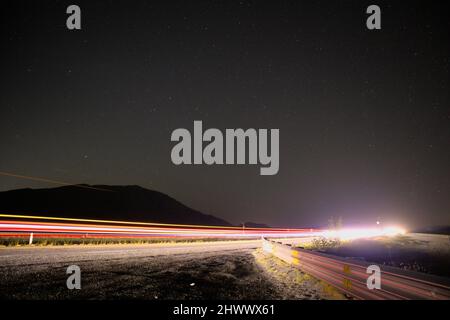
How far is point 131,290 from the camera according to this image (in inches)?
310

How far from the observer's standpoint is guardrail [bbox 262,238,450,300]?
4699 millimetres

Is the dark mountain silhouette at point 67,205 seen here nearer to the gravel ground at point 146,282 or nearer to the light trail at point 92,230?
the light trail at point 92,230

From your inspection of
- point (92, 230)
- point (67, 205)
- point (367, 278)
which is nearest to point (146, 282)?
point (367, 278)

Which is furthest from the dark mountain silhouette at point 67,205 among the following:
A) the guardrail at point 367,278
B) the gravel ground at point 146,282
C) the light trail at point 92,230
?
the guardrail at point 367,278

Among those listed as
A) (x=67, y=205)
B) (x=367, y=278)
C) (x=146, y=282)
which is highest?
(x=367, y=278)

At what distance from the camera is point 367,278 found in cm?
625

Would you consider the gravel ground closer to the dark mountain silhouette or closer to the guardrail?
the guardrail

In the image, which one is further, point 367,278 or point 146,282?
point 146,282

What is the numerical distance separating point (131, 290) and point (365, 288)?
19.8 feet

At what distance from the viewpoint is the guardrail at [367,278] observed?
4699mm

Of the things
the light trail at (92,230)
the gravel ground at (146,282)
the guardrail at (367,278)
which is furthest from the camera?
the light trail at (92,230)

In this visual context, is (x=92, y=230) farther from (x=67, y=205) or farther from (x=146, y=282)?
(x=67, y=205)
